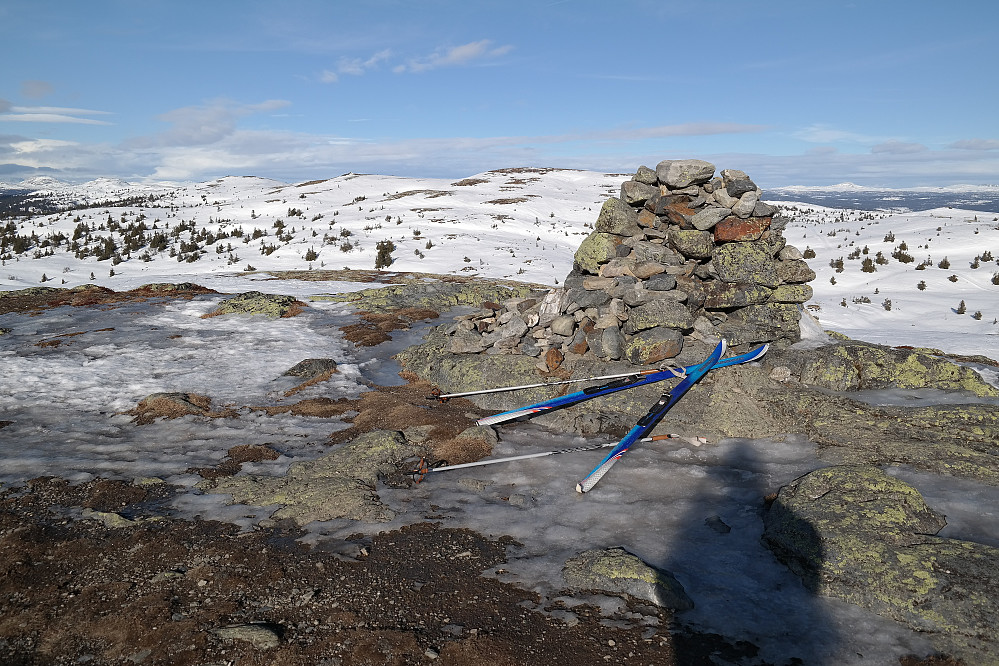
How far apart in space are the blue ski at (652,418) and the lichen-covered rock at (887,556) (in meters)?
2.11

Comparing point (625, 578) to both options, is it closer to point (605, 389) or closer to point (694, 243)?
point (605, 389)

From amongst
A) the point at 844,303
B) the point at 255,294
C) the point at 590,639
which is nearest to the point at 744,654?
the point at 590,639

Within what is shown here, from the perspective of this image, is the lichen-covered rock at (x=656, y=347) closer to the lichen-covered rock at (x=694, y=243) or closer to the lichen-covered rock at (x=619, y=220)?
the lichen-covered rock at (x=694, y=243)

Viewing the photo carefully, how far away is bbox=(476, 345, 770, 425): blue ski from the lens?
9742 mm

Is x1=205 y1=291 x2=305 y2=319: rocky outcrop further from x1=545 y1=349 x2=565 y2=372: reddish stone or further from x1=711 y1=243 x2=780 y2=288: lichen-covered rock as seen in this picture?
x1=711 y1=243 x2=780 y2=288: lichen-covered rock

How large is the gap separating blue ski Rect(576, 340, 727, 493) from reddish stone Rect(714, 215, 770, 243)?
7.96 ft

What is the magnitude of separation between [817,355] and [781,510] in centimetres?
582

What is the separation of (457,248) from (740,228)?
22845 mm

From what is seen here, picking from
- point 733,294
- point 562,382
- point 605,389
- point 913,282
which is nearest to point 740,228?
point 733,294

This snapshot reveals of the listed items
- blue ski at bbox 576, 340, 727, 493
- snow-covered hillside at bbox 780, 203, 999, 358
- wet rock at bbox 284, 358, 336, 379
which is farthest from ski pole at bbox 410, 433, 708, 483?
snow-covered hillside at bbox 780, 203, 999, 358

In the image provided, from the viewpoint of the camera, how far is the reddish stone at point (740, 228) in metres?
11.9

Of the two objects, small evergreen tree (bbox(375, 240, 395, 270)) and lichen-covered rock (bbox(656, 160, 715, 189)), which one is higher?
lichen-covered rock (bbox(656, 160, 715, 189))

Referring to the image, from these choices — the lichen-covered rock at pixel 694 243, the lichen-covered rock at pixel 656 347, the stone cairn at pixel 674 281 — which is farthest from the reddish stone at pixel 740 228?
the lichen-covered rock at pixel 656 347

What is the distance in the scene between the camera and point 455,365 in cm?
1220
